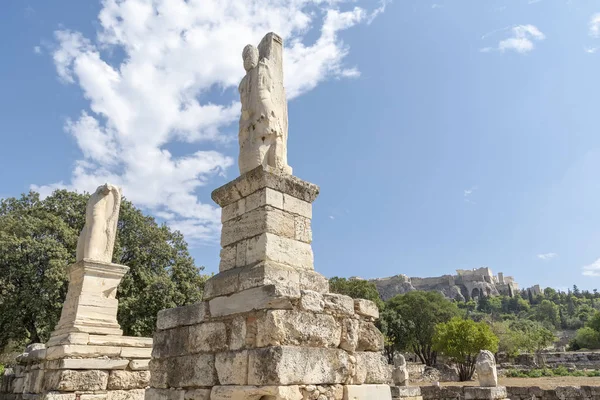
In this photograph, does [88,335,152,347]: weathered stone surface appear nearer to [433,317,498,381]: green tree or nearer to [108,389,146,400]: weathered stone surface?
[108,389,146,400]: weathered stone surface

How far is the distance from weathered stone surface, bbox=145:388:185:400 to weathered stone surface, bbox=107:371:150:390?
2.58m

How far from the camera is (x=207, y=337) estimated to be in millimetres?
4348

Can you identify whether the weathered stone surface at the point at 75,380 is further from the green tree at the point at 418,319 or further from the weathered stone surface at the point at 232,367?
the green tree at the point at 418,319

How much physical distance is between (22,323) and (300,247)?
18278 mm

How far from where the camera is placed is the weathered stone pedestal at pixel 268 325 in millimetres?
3791

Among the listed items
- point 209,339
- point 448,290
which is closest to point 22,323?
point 209,339

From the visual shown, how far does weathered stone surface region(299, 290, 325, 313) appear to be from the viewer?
406cm

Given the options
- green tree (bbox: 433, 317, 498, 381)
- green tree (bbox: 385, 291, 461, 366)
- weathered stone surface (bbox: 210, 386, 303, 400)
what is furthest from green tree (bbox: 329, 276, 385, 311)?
weathered stone surface (bbox: 210, 386, 303, 400)

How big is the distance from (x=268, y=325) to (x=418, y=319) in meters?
41.8

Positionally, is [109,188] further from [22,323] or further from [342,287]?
[342,287]

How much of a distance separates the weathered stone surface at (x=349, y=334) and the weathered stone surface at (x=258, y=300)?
2.30ft

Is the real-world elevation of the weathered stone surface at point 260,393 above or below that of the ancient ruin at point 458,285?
below

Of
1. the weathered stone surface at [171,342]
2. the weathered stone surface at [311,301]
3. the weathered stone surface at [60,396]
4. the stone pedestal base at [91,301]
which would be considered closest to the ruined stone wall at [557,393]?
the stone pedestal base at [91,301]

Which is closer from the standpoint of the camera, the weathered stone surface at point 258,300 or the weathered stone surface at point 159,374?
the weathered stone surface at point 258,300
